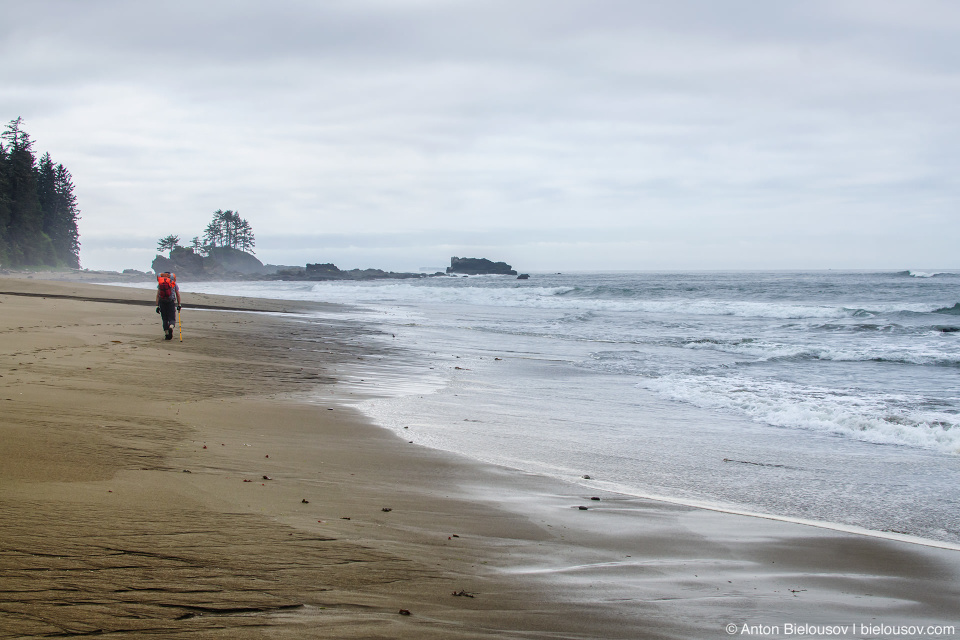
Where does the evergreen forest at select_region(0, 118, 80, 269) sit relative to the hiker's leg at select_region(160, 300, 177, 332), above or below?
above

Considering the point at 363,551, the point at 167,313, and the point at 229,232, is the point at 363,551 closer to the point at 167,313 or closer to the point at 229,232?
the point at 167,313

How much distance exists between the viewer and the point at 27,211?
6769cm

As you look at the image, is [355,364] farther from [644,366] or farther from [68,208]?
[68,208]

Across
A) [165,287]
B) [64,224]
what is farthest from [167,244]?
[165,287]

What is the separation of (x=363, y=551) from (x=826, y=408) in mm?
7530

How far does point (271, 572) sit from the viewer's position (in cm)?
279

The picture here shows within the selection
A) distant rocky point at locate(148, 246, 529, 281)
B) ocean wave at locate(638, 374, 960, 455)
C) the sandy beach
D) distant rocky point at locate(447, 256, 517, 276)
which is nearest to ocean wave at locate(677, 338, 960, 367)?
ocean wave at locate(638, 374, 960, 455)

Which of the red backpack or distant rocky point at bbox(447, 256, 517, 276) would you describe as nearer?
the red backpack

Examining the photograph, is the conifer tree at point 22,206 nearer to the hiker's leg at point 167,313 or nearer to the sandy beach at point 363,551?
the hiker's leg at point 167,313

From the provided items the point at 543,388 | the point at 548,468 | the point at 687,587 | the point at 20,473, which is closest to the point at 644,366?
the point at 543,388

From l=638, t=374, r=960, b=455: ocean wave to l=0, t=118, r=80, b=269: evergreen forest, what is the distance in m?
70.8

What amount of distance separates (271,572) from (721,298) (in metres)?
46.6

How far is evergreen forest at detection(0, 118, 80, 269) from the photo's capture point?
6525cm

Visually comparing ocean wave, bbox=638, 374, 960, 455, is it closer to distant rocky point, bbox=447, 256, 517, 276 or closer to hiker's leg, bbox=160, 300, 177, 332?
hiker's leg, bbox=160, 300, 177, 332
